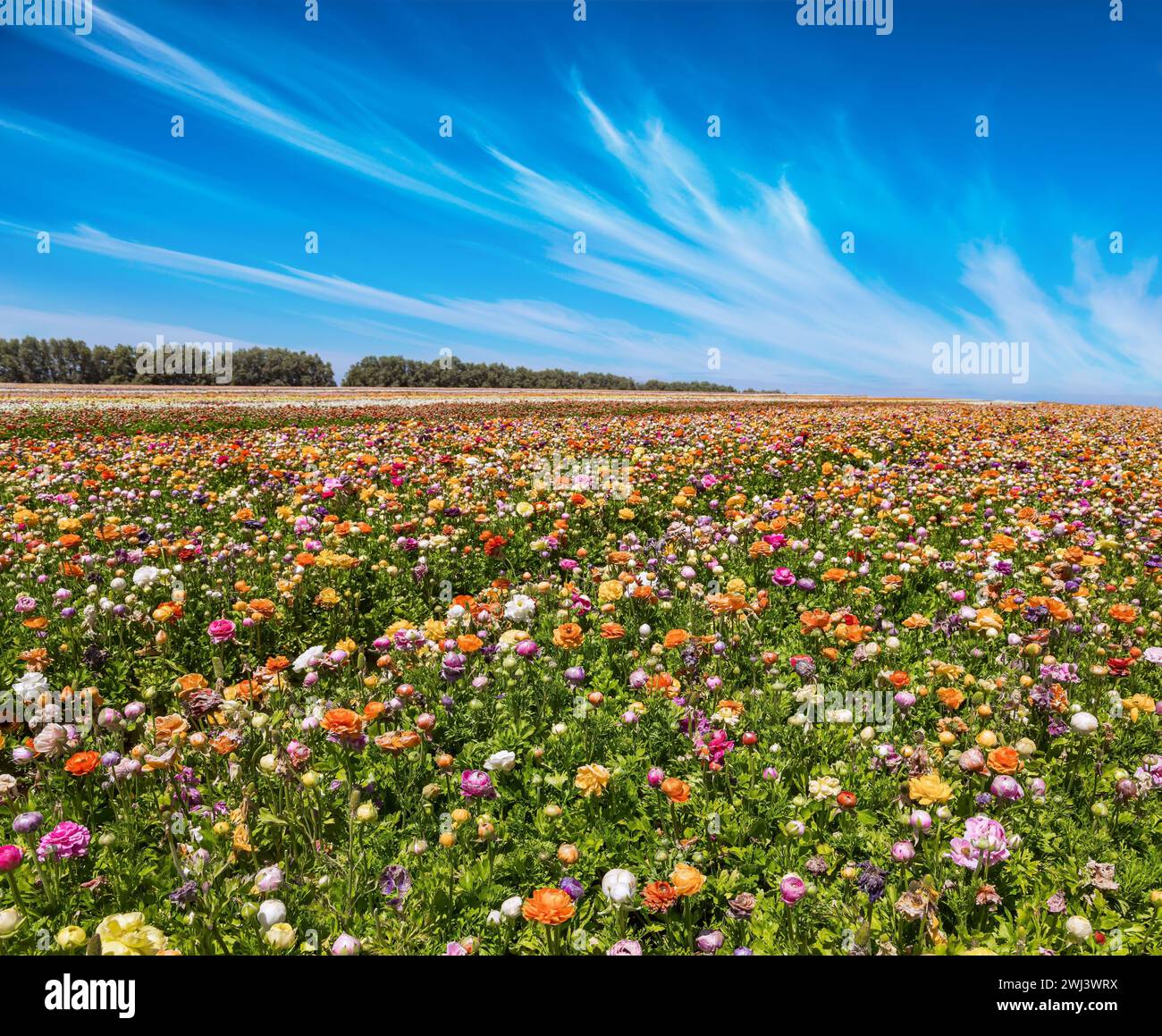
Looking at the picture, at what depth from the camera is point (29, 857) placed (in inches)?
98.3

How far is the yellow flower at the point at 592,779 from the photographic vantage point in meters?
2.55

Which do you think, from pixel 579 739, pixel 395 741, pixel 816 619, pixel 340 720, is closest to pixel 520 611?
pixel 579 739

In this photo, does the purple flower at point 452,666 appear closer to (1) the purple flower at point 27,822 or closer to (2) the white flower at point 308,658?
(2) the white flower at point 308,658

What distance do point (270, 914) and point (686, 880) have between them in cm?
146

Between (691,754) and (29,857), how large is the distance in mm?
2965

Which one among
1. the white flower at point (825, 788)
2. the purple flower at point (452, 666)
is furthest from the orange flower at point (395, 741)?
the white flower at point (825, 788)

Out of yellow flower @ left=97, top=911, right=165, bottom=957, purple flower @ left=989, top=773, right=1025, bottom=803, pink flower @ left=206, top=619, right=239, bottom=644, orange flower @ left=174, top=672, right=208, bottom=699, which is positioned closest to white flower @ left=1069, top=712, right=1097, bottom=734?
purple flower @ left=989, top=773, right=1025, bottom=803

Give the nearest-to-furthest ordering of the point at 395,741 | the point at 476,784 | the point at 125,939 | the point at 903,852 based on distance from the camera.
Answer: the point at 125,939 < the point at 903,852 < the point at 476,784 < the point at 395,741

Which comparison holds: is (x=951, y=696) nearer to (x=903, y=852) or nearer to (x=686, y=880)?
(x=903, y=852)

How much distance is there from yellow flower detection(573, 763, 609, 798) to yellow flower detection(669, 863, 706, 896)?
58cm

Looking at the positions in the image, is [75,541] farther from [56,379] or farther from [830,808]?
[56,379]

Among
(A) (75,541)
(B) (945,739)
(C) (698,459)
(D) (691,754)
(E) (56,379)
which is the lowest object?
(D) (691,754)

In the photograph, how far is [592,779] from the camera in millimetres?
2576
